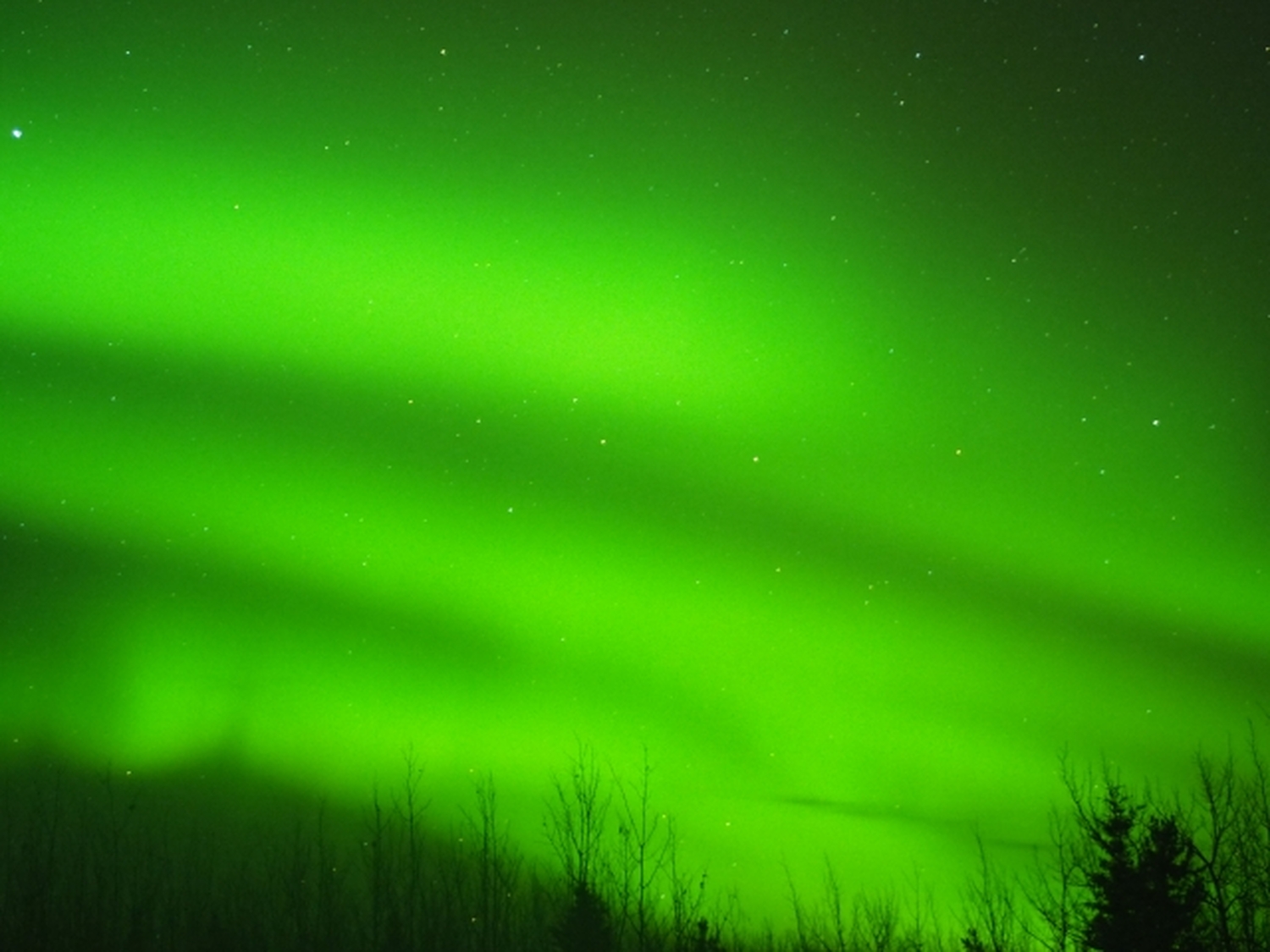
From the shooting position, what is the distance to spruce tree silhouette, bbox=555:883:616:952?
24.9 metres

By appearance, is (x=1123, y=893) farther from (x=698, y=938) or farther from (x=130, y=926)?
(x=130, y=926)

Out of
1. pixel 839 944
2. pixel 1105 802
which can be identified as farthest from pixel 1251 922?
pixel 839 944

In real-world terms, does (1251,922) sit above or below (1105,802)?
below

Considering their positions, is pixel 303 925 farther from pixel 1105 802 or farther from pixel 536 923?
pixel 1105 802

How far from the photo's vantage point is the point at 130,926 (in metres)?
30.5

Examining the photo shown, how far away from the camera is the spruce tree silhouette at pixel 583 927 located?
24891mm

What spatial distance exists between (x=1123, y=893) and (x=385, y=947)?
18.2 m

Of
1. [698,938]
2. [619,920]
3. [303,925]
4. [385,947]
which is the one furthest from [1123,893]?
[303,925]

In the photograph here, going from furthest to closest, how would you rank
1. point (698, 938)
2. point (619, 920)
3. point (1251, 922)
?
point (619, 920) < point (698, 938) < point (1251, 922)

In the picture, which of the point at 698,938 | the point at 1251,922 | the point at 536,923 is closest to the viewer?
the point at 1251,922

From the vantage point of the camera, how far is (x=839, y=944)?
24188mm

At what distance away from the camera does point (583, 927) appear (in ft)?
82.1

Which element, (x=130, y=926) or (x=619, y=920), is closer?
(x=619, y=920)

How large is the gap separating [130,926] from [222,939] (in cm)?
238
